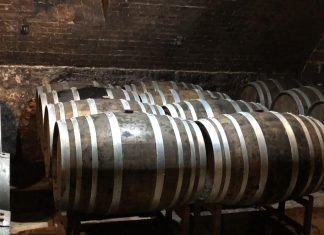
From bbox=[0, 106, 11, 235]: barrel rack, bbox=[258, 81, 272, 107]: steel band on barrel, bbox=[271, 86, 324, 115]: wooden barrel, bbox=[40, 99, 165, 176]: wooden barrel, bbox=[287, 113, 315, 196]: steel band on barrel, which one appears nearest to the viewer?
bbox=[0, 106, 11, 235]: barrel rack

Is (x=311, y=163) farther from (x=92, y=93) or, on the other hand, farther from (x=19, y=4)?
(x=19, y=4)

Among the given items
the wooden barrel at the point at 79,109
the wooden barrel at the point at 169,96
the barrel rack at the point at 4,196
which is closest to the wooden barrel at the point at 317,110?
the wooden barrel at the point at 169,96

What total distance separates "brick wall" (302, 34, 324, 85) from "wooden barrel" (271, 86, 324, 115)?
1.47 metres

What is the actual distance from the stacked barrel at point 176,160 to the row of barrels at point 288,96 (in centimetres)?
153

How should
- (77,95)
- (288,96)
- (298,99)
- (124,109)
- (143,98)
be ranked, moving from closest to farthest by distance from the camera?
(124,109) < (77,95) < (143,98) < (298,99) < (288,96)

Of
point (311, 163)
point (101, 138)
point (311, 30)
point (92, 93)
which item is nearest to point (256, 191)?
point (311, 163)

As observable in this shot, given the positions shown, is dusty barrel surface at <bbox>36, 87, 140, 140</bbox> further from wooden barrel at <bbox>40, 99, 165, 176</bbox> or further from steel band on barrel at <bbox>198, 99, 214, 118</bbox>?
steel band on barrel at <bbox>198, 99, 214, 118</bbox>

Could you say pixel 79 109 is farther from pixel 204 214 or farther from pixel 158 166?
pixel 204 214

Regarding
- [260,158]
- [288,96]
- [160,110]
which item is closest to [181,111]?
[160,110]

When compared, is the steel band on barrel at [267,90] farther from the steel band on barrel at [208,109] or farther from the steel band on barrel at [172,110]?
the steel band on barrel at [172,110]

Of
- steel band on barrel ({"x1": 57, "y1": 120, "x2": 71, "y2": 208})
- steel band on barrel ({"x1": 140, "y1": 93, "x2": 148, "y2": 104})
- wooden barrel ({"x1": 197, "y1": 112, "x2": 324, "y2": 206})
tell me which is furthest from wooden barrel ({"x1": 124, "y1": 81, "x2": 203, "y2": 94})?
steel band on barrel ({"x1": 57, "y1": 120, "x2": 71, "y2": 208})

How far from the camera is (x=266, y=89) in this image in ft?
21.3

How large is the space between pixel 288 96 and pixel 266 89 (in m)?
0.73

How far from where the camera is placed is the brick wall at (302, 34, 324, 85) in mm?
7145
